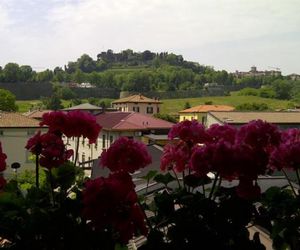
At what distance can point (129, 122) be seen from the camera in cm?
3919

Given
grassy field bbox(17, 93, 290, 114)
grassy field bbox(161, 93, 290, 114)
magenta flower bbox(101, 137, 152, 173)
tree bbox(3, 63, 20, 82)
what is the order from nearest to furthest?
magenta flower bbox(101, 137, 152, 173) → grassy field bbox(17, 93, 290, 114) → grassy field bbox(161, 93, 290, 114) → tree bbox(3, 63, 20, 82)

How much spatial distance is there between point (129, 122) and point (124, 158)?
123 feet

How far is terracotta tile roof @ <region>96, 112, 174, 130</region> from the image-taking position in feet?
125

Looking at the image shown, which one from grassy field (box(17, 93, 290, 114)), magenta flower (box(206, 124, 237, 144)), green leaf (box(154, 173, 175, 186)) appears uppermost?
magenta flower (box(206, 124, 237, 144))

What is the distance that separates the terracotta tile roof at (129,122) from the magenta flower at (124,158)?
115 feet

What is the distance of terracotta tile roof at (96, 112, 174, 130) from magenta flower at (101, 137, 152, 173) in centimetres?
3503

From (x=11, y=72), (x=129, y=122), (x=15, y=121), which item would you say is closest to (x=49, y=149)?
(x=15, y=121)

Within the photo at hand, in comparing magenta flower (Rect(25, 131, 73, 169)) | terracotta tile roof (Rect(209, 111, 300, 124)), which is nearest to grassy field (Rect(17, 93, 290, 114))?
terracotta tile roof (Rect(209, 111, 300, 124))

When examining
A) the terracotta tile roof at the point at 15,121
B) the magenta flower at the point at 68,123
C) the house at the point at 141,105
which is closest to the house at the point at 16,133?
the terracotta tile roof at the point at 15,121

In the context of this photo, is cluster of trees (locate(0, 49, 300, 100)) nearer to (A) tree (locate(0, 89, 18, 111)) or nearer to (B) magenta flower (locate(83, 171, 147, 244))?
(A) tree (locate(0, 89, 18, 111))

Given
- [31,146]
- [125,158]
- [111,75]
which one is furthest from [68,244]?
[111,75]

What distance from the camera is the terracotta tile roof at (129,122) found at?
3804 centimetres

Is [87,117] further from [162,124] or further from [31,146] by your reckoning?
[162,124]

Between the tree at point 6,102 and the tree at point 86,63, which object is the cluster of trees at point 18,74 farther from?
the tree at point 6,102
